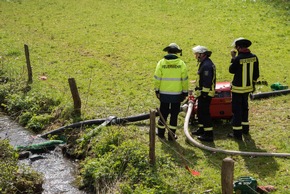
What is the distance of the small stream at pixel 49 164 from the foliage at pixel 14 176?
35 centimetres

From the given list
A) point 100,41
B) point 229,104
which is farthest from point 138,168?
point 100,41

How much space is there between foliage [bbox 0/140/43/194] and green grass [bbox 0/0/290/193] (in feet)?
9.18

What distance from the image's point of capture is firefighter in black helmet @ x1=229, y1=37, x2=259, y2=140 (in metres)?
10.4

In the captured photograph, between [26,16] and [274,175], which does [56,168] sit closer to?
[274,175]

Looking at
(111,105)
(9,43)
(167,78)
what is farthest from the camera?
(9,43)

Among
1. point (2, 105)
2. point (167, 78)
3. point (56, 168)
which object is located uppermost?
point (167, 78)

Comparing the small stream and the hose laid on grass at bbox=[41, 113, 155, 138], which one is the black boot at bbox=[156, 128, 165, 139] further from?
the small stream

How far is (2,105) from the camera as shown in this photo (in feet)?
45.2

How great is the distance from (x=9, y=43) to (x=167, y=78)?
10826mm

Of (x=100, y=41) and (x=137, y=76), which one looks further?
(x=100, y=41)

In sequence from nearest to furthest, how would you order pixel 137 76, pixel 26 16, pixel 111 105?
pixel 111 105 < pixel 137 76 < pixel 26 16

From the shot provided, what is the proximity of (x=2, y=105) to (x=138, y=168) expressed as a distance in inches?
240

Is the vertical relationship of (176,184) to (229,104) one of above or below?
below

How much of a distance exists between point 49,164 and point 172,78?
3.46m
